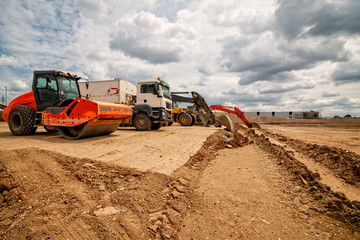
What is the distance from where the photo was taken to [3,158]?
361cm

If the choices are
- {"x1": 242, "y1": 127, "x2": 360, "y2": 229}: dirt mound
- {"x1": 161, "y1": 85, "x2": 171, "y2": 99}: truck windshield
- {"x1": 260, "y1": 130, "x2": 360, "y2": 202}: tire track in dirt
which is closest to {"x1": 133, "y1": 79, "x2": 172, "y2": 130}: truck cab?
{"x1": 161, "y1": 85, "x2": 171, "y2": 99}: truck windshield

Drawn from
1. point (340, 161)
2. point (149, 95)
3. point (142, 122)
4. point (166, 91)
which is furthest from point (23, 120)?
point (340, 161)

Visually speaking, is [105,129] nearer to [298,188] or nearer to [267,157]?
[267,157]

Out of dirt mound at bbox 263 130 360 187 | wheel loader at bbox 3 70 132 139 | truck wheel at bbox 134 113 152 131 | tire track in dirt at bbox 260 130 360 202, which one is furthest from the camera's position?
truck wheel at bbox 134 113 152 131

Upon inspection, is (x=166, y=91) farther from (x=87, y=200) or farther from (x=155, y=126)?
(x=87, y=200)

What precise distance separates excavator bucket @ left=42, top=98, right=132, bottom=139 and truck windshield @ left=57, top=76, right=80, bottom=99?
40.8 inches

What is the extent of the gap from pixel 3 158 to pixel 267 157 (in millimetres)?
6406

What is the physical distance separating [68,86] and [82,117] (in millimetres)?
2478

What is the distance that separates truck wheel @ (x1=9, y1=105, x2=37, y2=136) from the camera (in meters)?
7.53

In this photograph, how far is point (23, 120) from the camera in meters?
7.51

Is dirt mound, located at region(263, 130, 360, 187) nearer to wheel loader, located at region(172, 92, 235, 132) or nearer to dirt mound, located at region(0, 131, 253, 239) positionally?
dirt mound, located at region(0, 131, 253, 239)

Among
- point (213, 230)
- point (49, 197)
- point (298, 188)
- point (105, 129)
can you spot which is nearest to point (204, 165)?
point (298, 188)

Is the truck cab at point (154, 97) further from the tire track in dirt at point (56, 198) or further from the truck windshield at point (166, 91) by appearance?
the tire track in dirt at point (56, 198)

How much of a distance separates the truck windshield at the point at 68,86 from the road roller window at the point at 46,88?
0.22m
